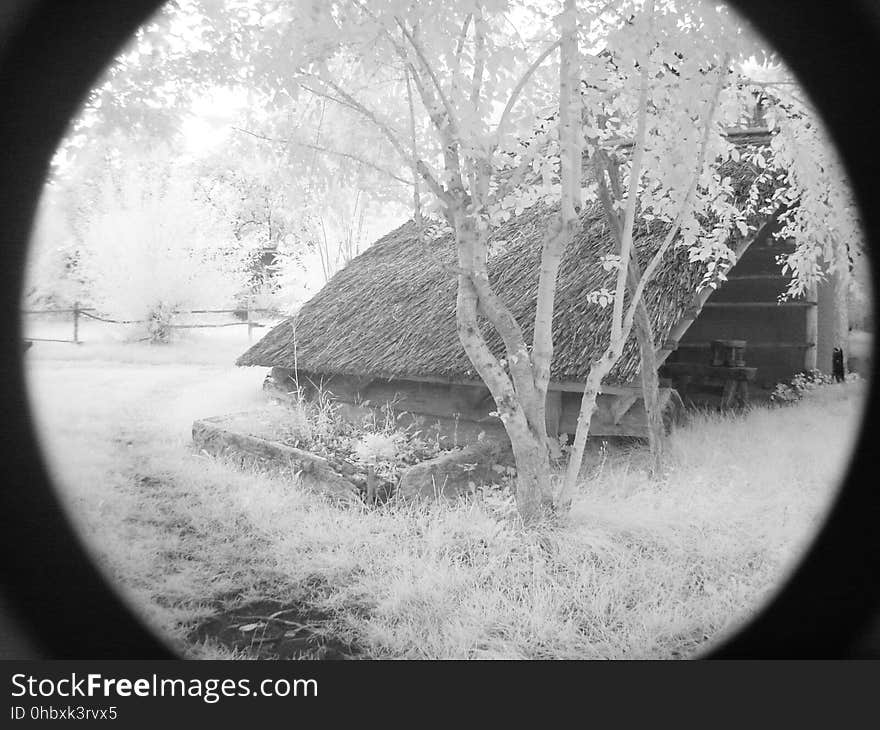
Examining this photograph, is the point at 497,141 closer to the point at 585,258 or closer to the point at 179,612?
the point at 585,258

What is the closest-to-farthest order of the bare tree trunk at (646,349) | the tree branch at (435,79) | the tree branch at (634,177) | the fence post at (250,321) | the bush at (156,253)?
the tree branch at (435,79) < the tree branch at (634,177) < the bare tree trunk at (646,349) < the bush at (156,253) < the fence post at (250,321)

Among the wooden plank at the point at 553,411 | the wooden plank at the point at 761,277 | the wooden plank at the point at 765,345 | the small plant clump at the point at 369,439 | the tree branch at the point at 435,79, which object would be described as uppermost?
the tree branch at the point at 435,79

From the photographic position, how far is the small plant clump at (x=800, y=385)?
17.6ft

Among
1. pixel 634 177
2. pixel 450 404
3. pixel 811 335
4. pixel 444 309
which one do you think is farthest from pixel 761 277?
pixel 634 177

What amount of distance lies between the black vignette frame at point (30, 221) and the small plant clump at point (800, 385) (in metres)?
2.97

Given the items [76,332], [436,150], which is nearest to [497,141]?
[436,150]

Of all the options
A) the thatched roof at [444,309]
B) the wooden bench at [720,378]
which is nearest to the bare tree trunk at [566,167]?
the thatched roof at [444,309]

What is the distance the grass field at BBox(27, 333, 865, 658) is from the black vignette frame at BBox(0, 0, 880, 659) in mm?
126

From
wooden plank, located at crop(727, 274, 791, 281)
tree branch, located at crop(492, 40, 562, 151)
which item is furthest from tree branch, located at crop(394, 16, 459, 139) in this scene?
wooden plank, located at crop(727, 274, 791, 281)

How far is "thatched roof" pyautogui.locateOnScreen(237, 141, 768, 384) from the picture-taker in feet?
11.8

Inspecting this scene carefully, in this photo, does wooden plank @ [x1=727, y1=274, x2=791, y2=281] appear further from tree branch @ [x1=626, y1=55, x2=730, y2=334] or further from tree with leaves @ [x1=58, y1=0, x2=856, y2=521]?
tree branch @ [x1=626, y1=55, x2=730, y2=334]

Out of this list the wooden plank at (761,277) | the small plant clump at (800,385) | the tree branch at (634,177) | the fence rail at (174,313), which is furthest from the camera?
the wooden plank at (761,277)

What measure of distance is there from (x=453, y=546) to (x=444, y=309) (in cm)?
229

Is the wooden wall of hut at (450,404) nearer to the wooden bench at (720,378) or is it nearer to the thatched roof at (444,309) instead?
the thatched roof at (444,309)
